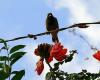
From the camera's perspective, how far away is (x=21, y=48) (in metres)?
1.91

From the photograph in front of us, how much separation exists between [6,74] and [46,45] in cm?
29

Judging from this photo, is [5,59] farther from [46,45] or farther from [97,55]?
[97,55]

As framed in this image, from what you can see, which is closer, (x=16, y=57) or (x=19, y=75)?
(x=19, y=75)

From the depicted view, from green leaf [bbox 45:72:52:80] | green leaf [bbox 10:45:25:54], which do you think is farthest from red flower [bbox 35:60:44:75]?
green leaf [bbox 10:45:25:54]

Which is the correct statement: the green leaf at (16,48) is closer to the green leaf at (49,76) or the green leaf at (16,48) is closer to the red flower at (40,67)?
the red flower at (40,67)

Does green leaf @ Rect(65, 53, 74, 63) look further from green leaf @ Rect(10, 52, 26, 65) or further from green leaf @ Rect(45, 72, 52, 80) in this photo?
green leaf @ Rect(10, 52, 26, 65)

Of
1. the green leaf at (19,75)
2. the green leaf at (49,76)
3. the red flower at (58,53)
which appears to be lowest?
the green leaf at (19,75)

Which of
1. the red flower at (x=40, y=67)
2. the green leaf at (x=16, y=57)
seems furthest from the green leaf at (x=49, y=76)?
the green leaf at (x=16, y=57)

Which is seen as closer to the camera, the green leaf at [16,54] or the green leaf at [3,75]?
the green leaf at [3,75]

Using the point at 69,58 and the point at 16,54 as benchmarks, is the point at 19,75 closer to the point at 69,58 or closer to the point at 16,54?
the point at 16,54

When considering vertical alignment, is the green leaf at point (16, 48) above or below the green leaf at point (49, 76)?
above

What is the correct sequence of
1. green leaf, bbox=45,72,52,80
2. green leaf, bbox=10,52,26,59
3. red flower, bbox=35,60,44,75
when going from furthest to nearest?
green leaf, bbox=10,52,26,59
red flower, bbox=35,60,44,75
green leaf, bbox=45,72,52,80

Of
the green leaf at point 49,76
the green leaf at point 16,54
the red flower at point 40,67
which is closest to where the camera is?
the green leaf at point 49,76

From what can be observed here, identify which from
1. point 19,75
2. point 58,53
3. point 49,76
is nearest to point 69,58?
point 58,53
